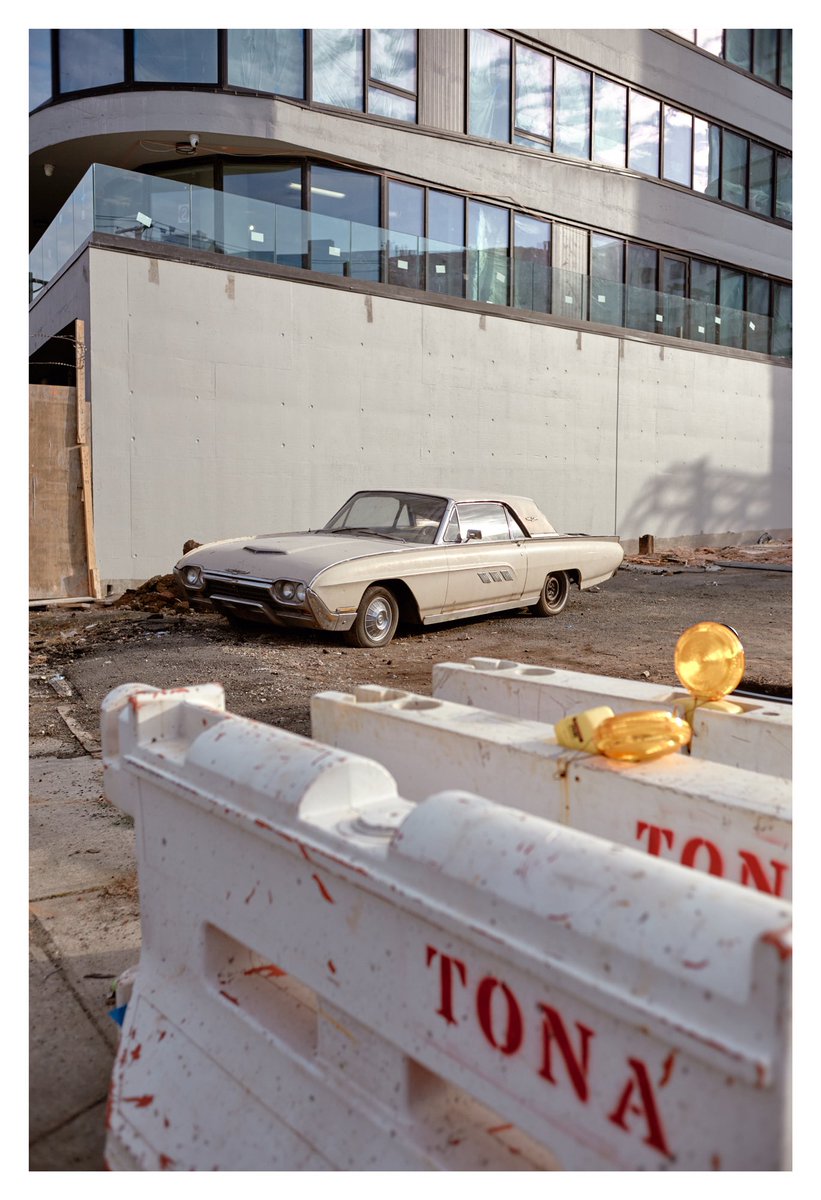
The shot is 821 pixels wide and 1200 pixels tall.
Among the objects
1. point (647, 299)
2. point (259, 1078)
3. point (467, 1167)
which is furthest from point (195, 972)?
point (647, 299)

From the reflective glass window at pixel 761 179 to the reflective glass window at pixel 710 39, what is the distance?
2.30 metres

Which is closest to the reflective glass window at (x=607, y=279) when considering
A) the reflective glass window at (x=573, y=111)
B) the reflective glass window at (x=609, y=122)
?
the reflective glass window at (x=609, y=122)

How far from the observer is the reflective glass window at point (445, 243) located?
1520 centimetres

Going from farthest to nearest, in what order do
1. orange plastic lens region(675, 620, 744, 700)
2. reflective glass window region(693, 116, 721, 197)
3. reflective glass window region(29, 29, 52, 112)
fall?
1. reflective glass window region(693, 116, 721, 197)
2. reflective glass window region(29, 29, 52, 112)
3. orange plastic lens region(675, 620, 744, 700)

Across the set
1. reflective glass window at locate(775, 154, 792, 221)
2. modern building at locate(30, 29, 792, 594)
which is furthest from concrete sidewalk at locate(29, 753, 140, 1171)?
reflective glass window at locate(775, 154, 792, 221)

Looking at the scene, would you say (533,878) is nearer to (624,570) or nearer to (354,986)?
(354,986)

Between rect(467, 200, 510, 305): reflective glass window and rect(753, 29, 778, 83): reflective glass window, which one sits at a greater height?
rect(753, 29, 778, 83): reflective glass window

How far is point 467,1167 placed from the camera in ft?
4.48

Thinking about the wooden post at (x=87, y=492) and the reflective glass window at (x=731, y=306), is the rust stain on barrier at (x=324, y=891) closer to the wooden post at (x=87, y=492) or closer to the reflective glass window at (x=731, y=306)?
the wooden post at (x=87, y=492)

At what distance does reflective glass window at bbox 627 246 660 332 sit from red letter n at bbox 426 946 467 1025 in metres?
18.8

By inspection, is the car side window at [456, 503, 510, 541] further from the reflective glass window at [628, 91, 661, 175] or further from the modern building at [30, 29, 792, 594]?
the reflective glass window at [628, 91, 661, 175]

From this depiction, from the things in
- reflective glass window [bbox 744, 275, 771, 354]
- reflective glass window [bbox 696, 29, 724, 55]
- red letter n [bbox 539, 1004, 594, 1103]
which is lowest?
red letter n [bbox 539, 1004, 594, 1103]

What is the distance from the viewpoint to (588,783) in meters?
1.74

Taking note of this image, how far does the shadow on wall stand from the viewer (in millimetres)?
19109
